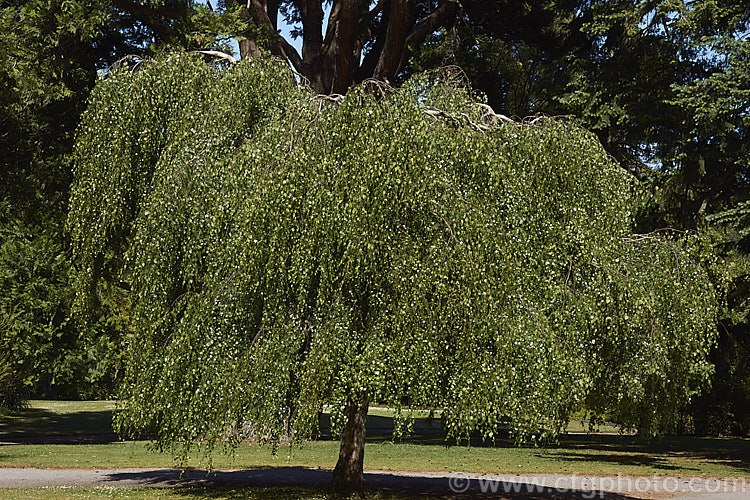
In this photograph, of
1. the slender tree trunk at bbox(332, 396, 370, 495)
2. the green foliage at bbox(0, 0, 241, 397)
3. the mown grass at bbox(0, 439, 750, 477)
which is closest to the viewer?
the slender tree trunk at bbox(332, 396, 370, 495)

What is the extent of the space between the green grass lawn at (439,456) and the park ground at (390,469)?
0.03 m

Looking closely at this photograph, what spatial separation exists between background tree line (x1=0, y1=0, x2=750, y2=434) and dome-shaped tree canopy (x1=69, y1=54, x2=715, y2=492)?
4136 mm

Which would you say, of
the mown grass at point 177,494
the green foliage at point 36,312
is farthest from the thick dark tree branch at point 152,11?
the green foliage at point 36,312

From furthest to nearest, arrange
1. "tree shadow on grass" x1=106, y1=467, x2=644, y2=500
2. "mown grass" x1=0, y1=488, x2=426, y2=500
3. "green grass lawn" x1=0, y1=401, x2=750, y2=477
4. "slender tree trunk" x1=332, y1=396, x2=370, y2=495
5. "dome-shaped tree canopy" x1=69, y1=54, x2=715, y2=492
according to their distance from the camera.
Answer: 1. "green grass lawn" x1=0, y1=401, x2=750, y2=477
2. "tree shadow on grass" x1=106, y1=467, x2=644, y2=500
3. "slender tree trunk" x1=332, y1=396, x2=370, y2=495
4. "mown grass" x1=0, y1=488, x2=426, y2=500
5. "dome-shaped tree canopy" x1=69, y1=54, x2=715, y2=492

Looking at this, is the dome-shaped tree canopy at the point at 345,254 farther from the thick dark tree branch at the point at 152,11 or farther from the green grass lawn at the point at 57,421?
the green grass lawn at the point at 57,421

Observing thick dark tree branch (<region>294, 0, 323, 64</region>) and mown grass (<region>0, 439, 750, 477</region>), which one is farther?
thick dark tree branch (<region>294, 0, 323, 64</region>)

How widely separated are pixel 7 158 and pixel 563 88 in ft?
45.5

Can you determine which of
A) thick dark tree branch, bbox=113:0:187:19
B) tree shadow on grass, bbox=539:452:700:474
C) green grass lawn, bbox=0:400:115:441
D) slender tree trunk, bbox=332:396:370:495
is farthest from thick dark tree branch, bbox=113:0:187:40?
green grass lawn, bbox=0:400:115:441

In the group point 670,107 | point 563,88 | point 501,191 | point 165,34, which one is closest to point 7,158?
point 165,34

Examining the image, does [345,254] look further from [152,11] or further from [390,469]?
[390,469]

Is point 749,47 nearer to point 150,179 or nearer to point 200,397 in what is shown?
point 150,179

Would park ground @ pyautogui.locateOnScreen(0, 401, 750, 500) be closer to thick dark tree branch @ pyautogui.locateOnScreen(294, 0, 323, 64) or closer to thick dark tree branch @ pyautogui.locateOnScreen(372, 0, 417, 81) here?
thick dark tree branch @ pyautogui.locateOnScreen(372, 0, 417, 81)

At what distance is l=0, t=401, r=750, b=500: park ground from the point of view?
42.4 ft

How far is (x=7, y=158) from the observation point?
56.4ft
